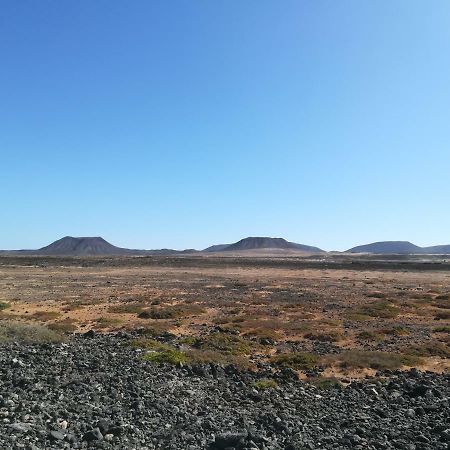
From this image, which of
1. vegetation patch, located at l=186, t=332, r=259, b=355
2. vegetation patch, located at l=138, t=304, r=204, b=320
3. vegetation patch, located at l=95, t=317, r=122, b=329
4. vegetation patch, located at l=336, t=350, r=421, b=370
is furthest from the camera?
vegetation patch, located at l=138, t=304, r=204, b=320

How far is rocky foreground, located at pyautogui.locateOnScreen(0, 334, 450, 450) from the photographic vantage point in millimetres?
11844

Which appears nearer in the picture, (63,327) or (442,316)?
(63,327)

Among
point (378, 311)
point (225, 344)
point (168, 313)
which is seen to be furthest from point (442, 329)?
point (168, 313)

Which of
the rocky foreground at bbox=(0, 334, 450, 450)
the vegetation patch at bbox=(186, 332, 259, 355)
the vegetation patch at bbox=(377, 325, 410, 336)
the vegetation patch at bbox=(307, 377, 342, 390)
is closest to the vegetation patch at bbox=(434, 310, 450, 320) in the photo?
the vegetation patch at bbox=(377, 325, 410, 336)

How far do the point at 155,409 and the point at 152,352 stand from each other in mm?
7963

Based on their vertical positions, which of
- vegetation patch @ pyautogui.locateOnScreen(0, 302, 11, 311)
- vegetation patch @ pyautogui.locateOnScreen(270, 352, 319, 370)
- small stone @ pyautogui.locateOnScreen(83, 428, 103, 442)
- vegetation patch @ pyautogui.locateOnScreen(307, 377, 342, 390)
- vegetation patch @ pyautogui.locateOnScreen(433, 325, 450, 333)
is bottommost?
vegetation patch @ pyautogui.locateOnScreen(433, 325, 450, 333)

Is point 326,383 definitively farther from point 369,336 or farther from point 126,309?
point 126,309

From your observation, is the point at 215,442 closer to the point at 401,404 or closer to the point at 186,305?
the point at 401,404

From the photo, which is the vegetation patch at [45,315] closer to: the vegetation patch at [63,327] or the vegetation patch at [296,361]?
the vegetation patch at [63,327]

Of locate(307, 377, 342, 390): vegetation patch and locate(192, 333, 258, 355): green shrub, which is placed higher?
locate(192, 333, 258, 355): green shrub

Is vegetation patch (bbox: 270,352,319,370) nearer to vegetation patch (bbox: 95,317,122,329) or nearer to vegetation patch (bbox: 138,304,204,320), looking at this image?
vegetation patch (bbox: 95,317,122,329)

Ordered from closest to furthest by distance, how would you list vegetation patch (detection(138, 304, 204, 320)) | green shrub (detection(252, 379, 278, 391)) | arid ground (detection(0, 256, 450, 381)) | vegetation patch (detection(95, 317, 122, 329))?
green shrub (detection(252, 379, 278, 391)) < arid ground (detection(0, 256, 450, 381)) < vegetation patch (detection(95, 317, 122, 329)) < vegetation patch (detection(138, 304, 204, 320))

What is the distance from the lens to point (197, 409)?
47.4ft

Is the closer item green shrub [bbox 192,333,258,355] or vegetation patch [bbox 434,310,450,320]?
green shrub [bbox 192,333,258,355]
